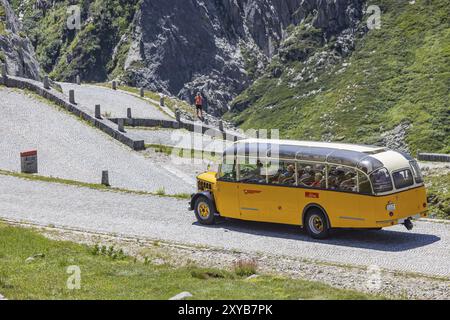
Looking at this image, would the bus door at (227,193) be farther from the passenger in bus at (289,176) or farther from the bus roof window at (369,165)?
the bus roof window at (369,165)

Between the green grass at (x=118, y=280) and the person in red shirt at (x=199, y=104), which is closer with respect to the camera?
the green grass at (x=118, y=280)

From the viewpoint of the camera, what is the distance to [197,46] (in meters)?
161

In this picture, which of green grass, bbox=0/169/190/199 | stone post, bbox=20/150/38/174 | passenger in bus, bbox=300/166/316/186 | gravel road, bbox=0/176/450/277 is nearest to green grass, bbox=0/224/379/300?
gravel road, bbox=0/176/450/277

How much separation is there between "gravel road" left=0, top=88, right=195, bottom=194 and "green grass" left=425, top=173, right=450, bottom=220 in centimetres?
1033

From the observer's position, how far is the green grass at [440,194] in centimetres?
2824

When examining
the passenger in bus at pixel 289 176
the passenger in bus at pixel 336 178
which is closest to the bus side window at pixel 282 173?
the passenger in bus at pixel 289 176

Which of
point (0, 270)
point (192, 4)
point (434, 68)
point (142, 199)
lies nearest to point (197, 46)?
point (192, 4)

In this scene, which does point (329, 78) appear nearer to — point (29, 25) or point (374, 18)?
point (374, 18)

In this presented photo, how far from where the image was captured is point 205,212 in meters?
23.2

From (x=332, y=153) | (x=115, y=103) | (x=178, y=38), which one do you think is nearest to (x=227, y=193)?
(x=332, y=153)

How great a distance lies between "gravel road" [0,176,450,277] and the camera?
1875 cm

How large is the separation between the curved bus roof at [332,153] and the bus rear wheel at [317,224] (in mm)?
1431

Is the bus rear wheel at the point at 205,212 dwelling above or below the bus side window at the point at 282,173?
below
